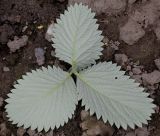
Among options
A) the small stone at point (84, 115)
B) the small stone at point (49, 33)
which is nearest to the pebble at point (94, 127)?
the small stone at point (84, 115)

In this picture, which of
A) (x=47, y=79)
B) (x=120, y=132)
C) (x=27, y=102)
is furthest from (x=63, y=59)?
(x=120, y=132)

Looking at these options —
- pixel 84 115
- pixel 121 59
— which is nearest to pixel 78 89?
pixel 84 115

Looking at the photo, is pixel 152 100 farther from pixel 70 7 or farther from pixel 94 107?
pixel 70 7

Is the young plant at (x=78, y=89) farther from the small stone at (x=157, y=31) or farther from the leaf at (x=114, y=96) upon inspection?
the small stone at (x=157, y=31)

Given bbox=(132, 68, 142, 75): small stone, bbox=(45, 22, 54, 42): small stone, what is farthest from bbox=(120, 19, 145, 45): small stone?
bbox=(45, 22, 54, 42): small stone

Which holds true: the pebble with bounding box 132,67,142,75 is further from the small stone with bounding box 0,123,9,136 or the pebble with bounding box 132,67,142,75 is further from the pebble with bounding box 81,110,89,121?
the small stone with bounding box 0,123,9,136

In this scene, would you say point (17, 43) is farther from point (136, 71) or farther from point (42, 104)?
point (136, 71)

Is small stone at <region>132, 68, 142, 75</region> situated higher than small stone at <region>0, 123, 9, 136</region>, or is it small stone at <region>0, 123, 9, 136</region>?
small stone at <region>0, 123, 9, 136</region>
